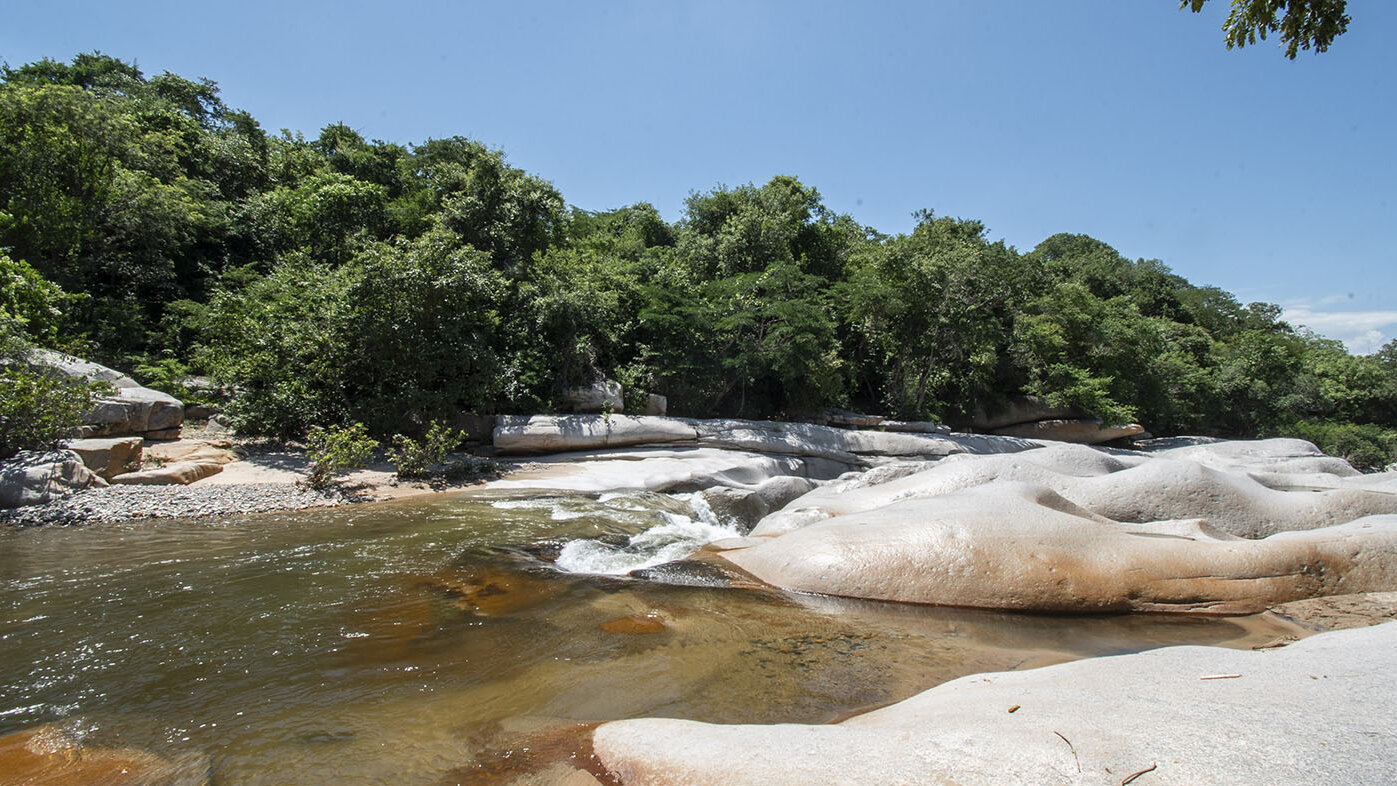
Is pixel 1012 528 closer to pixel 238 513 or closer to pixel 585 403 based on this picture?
pixel 238 513

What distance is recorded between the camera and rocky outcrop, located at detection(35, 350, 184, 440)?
12062mm

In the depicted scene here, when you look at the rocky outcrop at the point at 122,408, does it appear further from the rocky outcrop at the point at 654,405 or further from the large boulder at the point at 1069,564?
the large boulder at the point at 1069,564

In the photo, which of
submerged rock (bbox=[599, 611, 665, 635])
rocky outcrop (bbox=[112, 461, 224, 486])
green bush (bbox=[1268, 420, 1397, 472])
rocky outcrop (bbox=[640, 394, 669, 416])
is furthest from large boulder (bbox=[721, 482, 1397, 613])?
green bush (bbox=[1268, 420, 1397, 472])

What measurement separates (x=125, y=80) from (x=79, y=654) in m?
39.5

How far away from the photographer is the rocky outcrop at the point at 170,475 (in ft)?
35.8

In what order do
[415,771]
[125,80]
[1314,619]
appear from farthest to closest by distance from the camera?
[125,80], [1314,619], [415,771]

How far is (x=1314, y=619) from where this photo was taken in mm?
5672

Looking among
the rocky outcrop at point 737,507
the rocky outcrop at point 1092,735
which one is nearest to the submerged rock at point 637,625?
the rocky outcrop at point 1092,735

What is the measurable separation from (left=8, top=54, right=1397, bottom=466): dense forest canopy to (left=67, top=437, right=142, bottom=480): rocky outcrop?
8.40ft

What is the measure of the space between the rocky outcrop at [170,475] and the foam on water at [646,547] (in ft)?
27.6

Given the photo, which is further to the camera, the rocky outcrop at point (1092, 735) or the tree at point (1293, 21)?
the tree at point (1293, 21)

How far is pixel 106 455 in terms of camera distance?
433 inches

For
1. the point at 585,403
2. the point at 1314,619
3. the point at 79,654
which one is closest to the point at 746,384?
the point at 585,403

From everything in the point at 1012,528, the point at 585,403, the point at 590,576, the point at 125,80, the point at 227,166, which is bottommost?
the point at 590,576
